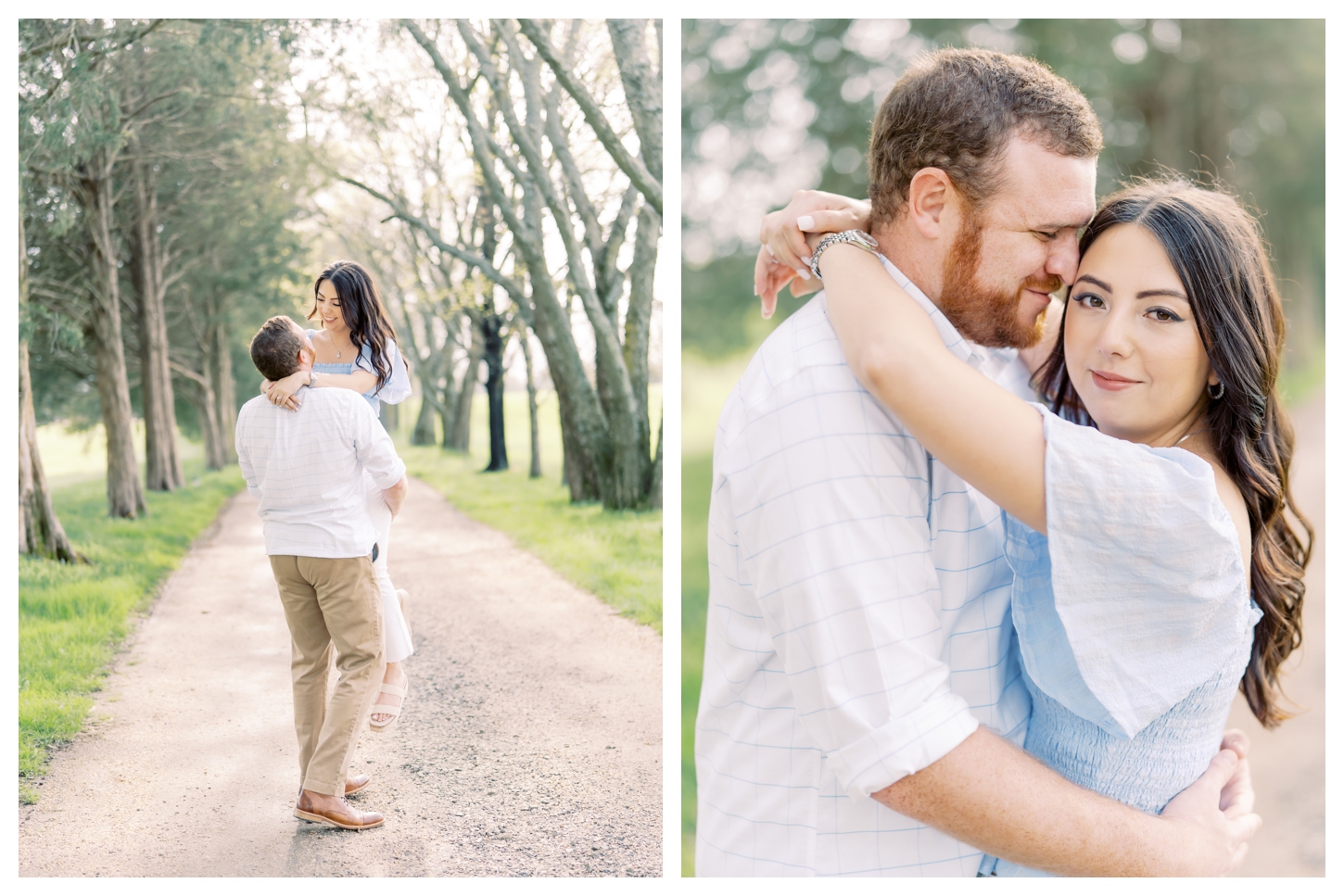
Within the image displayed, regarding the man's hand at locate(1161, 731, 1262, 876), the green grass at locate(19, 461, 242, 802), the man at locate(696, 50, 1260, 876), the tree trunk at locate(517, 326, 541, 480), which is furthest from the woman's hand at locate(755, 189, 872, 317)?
the tree trunk at locate(517, 326, 541, 480)

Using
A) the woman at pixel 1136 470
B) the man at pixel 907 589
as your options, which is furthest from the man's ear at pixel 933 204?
the woman at pixel 1136 470

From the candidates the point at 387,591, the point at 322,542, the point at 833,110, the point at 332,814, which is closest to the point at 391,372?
the point at 322,542

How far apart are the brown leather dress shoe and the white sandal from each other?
0.23 m

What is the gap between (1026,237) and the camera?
1453mm

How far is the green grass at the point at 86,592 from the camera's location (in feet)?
8.88

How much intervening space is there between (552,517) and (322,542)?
1.27m

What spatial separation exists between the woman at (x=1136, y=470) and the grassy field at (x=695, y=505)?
2.24 metres

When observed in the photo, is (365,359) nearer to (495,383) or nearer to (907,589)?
(495,383)

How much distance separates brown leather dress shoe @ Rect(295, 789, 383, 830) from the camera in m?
2.57

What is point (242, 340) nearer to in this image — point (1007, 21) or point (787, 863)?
point (787, 863)

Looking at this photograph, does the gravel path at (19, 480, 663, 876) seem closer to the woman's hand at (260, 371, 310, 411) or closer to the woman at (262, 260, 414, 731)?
the woman at (262, 260, 414, 731)

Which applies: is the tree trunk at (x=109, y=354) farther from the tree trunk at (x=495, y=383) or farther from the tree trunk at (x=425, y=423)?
the tree trunk at (x=495, y=383)

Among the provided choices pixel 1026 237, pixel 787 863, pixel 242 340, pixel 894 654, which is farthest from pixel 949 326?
pixel 242 340

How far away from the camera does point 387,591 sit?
270 centimetres
